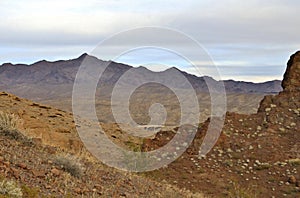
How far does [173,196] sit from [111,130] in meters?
13.1

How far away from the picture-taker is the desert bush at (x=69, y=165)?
345 inches

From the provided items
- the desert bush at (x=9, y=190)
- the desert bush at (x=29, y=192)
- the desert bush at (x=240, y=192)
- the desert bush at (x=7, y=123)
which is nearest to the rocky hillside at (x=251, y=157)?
the desert bush at (x=240, y=192)

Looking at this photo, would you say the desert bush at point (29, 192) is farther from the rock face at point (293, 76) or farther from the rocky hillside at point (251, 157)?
the rock face at point (293, 76)

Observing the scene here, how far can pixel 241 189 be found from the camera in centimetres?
1285

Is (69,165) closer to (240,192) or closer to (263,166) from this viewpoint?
(240,192)

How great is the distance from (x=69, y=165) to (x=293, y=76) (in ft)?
39.0

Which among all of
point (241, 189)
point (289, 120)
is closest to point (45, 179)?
point (241, 189)

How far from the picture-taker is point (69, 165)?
8.80 metres

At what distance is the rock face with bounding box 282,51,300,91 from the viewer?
1827 cm

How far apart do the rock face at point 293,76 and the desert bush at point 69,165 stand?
1128cm

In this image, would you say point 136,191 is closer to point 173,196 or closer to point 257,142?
point 173,196

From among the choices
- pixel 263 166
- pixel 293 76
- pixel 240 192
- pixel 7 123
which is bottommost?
Result: pixel 240 192

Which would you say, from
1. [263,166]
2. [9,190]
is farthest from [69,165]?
[263,166]

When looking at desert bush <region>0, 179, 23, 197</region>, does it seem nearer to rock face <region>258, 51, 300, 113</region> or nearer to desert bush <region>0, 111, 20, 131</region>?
desert bush <region>0, 111, 20, 131</region>
